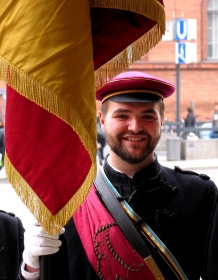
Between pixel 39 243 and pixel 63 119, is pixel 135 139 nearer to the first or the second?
pixel 63 119

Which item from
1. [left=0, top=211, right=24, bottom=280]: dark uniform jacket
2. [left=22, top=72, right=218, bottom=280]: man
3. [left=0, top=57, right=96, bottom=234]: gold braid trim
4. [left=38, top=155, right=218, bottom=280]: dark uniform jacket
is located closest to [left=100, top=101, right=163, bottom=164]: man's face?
[left=22, top=72, right=218, bottom=280]: man

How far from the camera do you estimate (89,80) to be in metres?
2.37

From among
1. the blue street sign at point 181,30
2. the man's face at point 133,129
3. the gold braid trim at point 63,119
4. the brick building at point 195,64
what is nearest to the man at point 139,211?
the man's face at point 133,129

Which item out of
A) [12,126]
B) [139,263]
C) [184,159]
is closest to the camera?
[12,126]

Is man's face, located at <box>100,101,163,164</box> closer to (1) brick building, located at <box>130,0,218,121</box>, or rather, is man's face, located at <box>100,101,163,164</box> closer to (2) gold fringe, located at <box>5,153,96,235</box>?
(2) gold fringe, located at <box>5,153,96,235</box>

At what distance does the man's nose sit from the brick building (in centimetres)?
2285

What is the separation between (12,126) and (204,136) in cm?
1849

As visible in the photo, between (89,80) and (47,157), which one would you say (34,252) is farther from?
(89,80)

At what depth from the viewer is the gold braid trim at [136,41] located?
7.66 ft

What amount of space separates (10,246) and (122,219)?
0.48 metres

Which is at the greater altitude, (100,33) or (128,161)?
(100,33)

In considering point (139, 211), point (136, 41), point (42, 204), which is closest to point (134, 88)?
point (136, 41)

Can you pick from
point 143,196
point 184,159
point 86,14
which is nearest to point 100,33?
point 86,14

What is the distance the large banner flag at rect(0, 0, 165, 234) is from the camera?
7.53 ft
